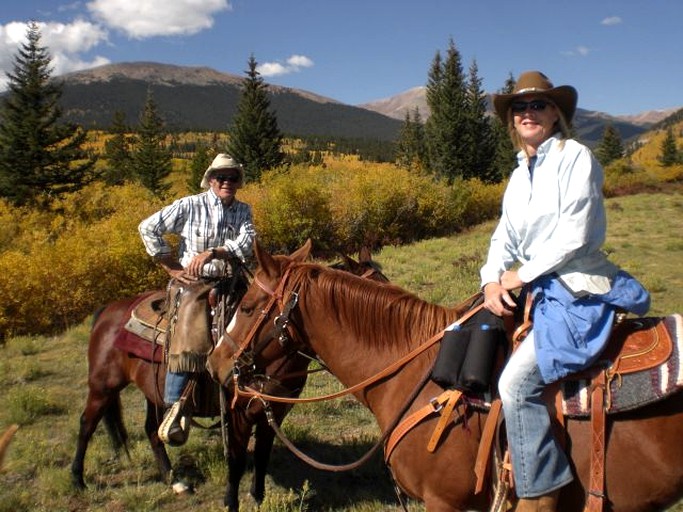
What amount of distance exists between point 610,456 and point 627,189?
1502 inches

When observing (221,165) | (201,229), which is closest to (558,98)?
(221,165)

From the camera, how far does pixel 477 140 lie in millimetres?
44750

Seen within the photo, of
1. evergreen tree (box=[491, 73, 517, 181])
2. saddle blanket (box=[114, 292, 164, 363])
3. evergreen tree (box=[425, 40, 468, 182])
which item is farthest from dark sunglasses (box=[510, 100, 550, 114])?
evergreen tree (box=[491, 73, 517, 181])

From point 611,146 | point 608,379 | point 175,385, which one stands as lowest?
point 175,385

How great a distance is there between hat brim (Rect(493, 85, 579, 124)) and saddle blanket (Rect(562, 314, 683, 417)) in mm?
1126

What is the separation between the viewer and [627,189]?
3459cm

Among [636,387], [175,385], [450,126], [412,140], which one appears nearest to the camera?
[636,387]

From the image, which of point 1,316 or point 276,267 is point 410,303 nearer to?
point 276,267

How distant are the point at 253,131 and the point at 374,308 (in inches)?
1439

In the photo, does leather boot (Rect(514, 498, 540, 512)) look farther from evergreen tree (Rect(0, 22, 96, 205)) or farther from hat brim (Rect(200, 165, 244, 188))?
evergreen tree (Rect(0, 22, 96, 205))

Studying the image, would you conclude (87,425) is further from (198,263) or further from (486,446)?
(486,446)

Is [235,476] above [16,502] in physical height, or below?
above

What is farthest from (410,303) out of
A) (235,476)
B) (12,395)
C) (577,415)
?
(12,395)

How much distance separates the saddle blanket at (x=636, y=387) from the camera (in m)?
2.07
